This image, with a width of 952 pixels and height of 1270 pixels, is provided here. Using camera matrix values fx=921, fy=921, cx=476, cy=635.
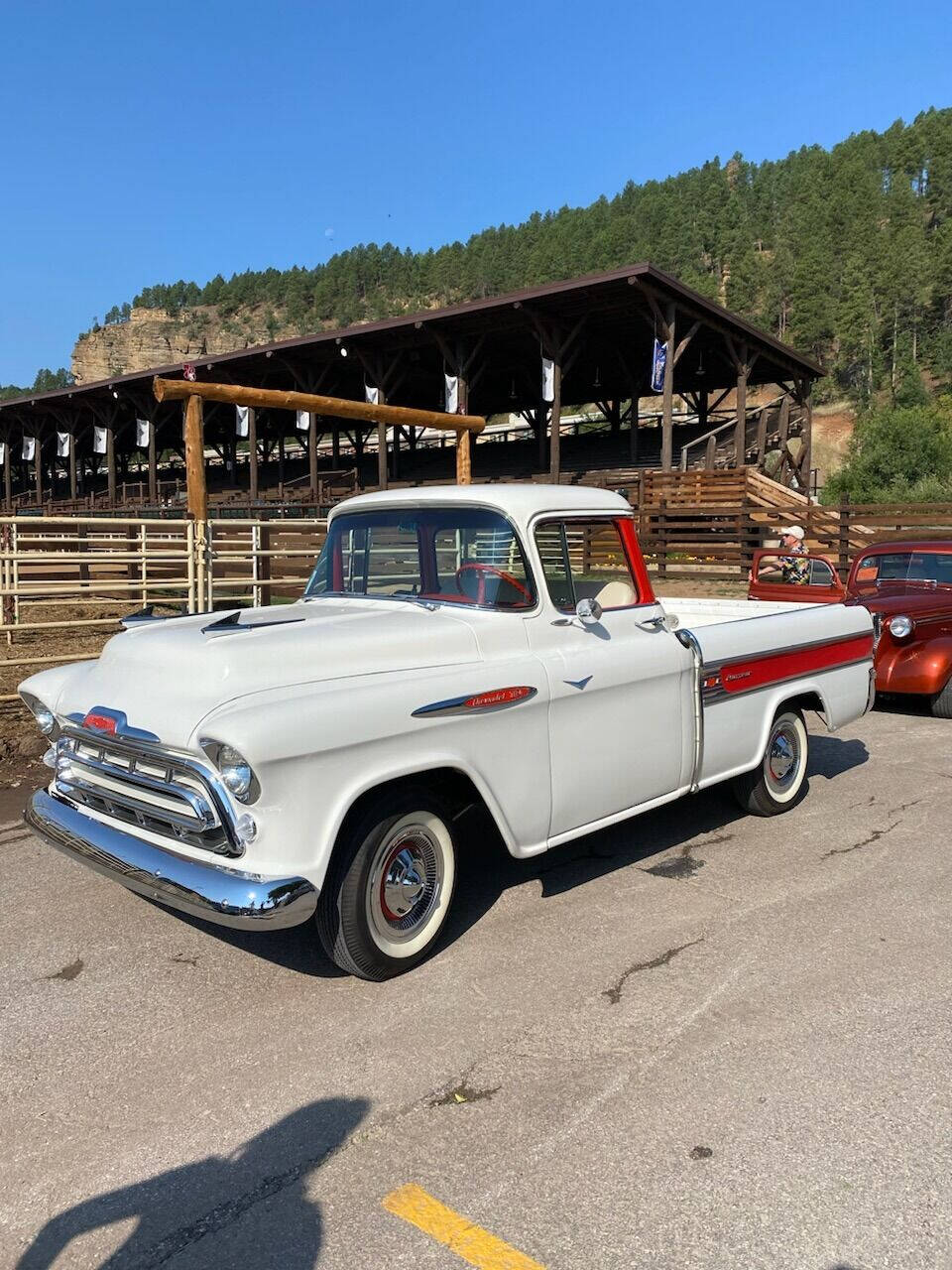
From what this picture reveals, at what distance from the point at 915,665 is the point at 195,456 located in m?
6.99

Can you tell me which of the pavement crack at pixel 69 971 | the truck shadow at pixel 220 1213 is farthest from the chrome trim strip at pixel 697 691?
the pavement crack at pixel 69 971

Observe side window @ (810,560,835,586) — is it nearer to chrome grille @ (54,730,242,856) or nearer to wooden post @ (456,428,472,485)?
wooden post @ (456,428,472,485)

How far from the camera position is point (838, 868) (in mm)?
4848

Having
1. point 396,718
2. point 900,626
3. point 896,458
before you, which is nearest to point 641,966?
point 396,718

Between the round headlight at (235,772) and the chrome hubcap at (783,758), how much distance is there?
3590 mm

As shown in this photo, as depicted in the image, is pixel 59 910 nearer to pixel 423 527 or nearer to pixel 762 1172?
pixel 423 527

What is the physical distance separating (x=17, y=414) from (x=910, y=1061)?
51.7 meters

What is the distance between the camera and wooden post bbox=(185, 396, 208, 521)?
26.9 feet

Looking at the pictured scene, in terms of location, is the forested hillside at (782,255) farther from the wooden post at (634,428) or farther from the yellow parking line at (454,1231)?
the yellow parking line at (454,1231)

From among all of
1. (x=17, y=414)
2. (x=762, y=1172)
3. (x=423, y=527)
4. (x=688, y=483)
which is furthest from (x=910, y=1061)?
(x=17, y=414)

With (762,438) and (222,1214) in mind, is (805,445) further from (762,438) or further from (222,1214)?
(222,1214)

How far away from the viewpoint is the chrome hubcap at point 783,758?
5.71 m

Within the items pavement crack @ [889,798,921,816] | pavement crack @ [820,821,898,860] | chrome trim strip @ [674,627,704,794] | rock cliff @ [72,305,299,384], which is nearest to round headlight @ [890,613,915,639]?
pavement crack @ [889,798,921,816]

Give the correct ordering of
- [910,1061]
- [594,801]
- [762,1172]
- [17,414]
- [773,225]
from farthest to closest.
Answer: [773,225] → [17,414] → [594,801] → [910,1061] → [762,1172]
